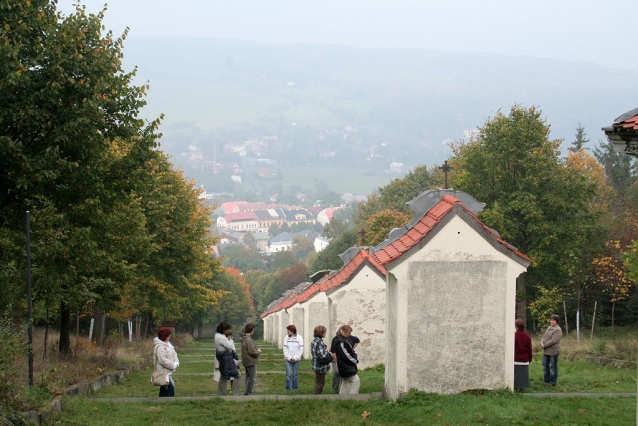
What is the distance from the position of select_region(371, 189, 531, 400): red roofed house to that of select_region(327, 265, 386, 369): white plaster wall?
10159 mm

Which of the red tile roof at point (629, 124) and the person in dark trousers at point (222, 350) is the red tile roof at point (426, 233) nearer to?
the person in dark trousers at point (222, 350)

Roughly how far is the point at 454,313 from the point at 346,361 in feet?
8.64

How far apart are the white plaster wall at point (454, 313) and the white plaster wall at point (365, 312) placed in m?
10.1

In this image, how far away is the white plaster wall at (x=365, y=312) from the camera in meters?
25.1

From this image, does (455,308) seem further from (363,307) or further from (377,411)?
(363,307)

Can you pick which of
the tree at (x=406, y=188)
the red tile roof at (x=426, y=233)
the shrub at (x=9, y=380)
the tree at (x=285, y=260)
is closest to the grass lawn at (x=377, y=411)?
the shrub at (x=9, y=380)

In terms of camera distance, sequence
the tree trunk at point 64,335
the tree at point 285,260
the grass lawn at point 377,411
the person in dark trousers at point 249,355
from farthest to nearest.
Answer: the tree at point 285,260
the tree trunk at point 64,335
the person in dark trousers at point 249,355
the grass lawn at point 377,411

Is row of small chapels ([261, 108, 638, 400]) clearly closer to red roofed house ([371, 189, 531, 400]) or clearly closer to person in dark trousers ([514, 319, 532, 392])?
red roofed house ([371, 189, 531, 400])

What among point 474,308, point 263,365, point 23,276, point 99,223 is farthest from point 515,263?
point 263,365

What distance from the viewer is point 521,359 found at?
53.0ft

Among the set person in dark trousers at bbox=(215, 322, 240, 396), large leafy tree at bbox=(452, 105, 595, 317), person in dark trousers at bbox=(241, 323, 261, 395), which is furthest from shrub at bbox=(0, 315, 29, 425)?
large leafy tree at bbox=(452, 105, 595, 317)

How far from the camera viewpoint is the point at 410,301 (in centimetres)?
1487

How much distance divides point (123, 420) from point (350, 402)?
158 inches

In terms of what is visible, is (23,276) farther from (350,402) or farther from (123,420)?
(350,402)
